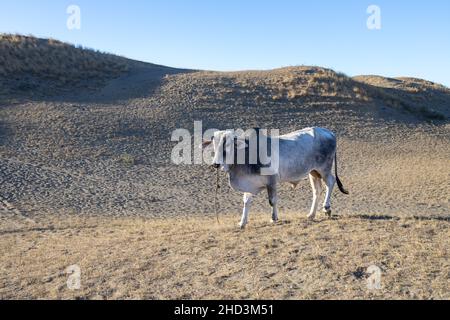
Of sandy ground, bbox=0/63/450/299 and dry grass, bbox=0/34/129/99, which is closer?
sandy ground, bbox=0/63/450/299

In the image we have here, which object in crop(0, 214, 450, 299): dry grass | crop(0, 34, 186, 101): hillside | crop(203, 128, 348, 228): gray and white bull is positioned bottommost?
crop(0, 214, 450, 299): dry grass

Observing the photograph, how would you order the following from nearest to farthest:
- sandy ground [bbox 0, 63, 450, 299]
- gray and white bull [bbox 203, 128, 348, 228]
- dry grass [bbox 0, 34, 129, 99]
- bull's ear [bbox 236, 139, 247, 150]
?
sandy ground [bbox 0, 63, 450, 299]
gray and white bull [bbox 203, 128, 348, 228]
bull's ear [bbox 236, 139, 247, 150]
dry grass [bbox 0, 34, 129, 99]

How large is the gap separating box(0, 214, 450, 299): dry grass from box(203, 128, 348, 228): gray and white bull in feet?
2.75

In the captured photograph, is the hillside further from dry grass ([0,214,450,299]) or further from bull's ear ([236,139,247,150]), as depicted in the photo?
bull's ear ([236,139,247,150])

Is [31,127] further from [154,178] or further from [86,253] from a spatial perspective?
[86,253]

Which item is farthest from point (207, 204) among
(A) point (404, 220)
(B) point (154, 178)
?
(A) point (404, 220)

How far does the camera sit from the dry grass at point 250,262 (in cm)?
637

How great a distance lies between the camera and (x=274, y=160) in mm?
9648

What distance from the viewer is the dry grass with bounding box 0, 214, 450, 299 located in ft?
20.9

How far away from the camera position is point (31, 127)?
2477 cm

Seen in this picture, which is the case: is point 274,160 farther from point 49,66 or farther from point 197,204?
point 49,66

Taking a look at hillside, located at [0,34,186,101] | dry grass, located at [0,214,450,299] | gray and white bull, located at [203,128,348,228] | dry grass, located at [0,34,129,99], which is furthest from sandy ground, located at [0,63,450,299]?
dry grass, located at [0,34,129,99]

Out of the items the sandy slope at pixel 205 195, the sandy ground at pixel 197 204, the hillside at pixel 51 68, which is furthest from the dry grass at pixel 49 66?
the sandy ground at pixel 197 204
